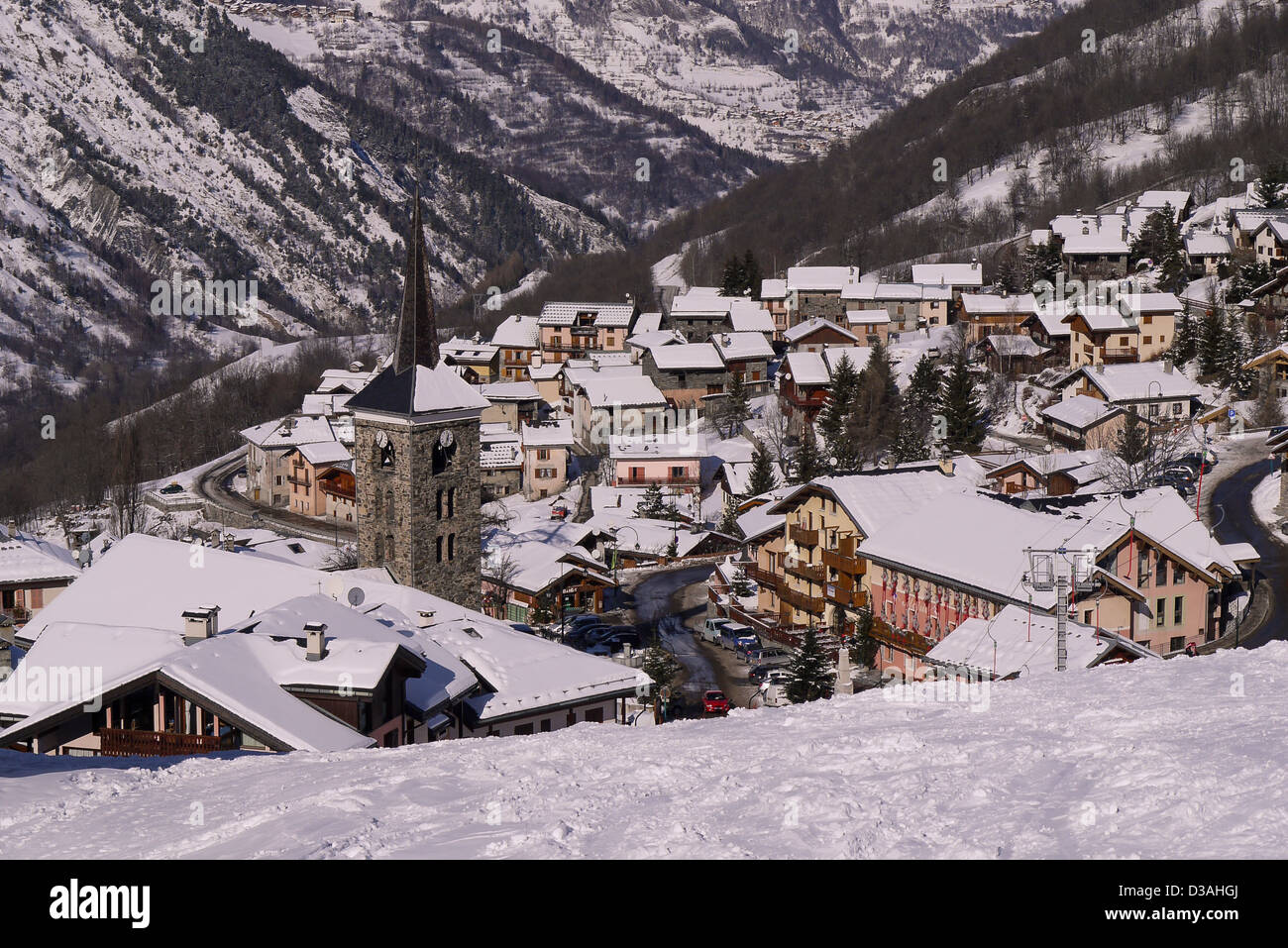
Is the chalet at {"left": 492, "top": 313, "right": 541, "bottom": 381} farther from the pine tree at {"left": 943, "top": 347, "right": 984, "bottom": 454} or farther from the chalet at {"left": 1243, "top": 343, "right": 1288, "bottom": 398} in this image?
the chalet at {"left": 1243, "top": 343, "right": 1288, "bottom": 398}

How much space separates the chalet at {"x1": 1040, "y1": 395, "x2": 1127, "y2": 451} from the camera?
68.6m

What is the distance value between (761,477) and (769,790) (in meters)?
55.2

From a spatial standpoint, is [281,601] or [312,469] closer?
[281,601]

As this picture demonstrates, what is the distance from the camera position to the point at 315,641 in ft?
81.0

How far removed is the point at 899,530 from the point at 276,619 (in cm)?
2351

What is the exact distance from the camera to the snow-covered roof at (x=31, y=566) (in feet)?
165

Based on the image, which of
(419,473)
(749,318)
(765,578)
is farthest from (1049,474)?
(749,318)

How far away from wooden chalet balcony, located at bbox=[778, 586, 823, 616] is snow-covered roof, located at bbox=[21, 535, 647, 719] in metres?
17.5

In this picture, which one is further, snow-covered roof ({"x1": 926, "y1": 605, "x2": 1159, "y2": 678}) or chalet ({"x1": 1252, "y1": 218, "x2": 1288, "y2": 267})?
chalet ({"x1": 1252, "y1": 218, "x2": 1288, "y2": 267})

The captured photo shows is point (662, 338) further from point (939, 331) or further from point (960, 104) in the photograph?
point (960, 104)

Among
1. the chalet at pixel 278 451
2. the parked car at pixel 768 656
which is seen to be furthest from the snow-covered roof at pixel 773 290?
the parked car at pixel 768 656

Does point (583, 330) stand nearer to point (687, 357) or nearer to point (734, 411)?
point (687, 357)

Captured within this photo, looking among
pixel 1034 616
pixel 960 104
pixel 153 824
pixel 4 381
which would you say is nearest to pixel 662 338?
pixel 1034 616

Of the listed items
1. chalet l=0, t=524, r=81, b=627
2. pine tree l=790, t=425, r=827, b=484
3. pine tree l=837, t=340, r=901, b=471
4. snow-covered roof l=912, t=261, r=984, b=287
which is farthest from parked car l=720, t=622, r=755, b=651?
snow-covered roof l=912, t=261, r=984, b=287
